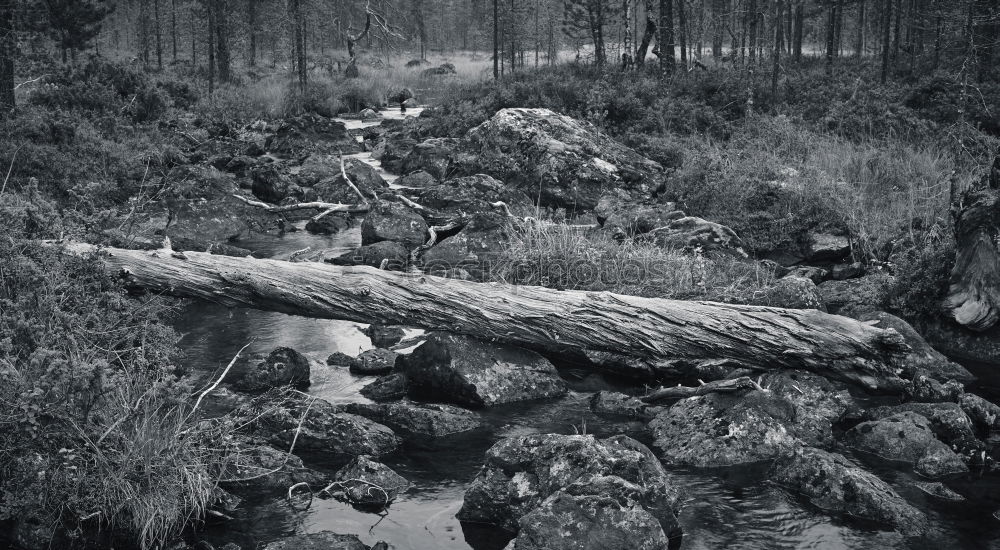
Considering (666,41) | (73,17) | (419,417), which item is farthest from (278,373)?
(73,17)

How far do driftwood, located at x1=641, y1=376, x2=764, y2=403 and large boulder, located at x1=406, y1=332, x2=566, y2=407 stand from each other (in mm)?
989

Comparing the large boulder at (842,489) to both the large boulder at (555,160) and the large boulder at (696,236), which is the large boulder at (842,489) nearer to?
the large boulder at (696,236)

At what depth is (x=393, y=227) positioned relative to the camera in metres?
13.7

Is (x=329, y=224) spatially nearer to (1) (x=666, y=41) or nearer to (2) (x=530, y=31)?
(1) (x=666, y=41)

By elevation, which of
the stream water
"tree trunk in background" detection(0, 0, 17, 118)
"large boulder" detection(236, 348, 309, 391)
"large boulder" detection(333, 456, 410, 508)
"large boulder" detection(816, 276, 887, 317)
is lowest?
the stream water

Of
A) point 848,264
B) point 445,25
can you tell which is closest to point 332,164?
point 848,264

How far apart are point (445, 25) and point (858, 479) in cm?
8855

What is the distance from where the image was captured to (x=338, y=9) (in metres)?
63.8

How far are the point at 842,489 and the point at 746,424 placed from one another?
3.61 feet

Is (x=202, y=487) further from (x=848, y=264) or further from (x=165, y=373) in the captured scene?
(x=848, y=264)

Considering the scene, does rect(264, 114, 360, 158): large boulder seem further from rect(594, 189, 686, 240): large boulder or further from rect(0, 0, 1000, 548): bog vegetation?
rect(594, 189, 686, 240): large boulder

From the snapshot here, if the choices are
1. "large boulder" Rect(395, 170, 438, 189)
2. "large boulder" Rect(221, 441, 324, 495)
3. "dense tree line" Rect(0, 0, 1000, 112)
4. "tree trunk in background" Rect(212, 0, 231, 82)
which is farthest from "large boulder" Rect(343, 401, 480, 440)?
"tree trunk in background" Rect(212, 0, 231, 82)

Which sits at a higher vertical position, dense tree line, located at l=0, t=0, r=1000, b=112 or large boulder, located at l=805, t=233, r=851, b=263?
dense tree line, located at l=0, t=0, r=1000, b=112

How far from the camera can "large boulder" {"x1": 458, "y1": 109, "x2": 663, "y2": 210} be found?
16.3m
